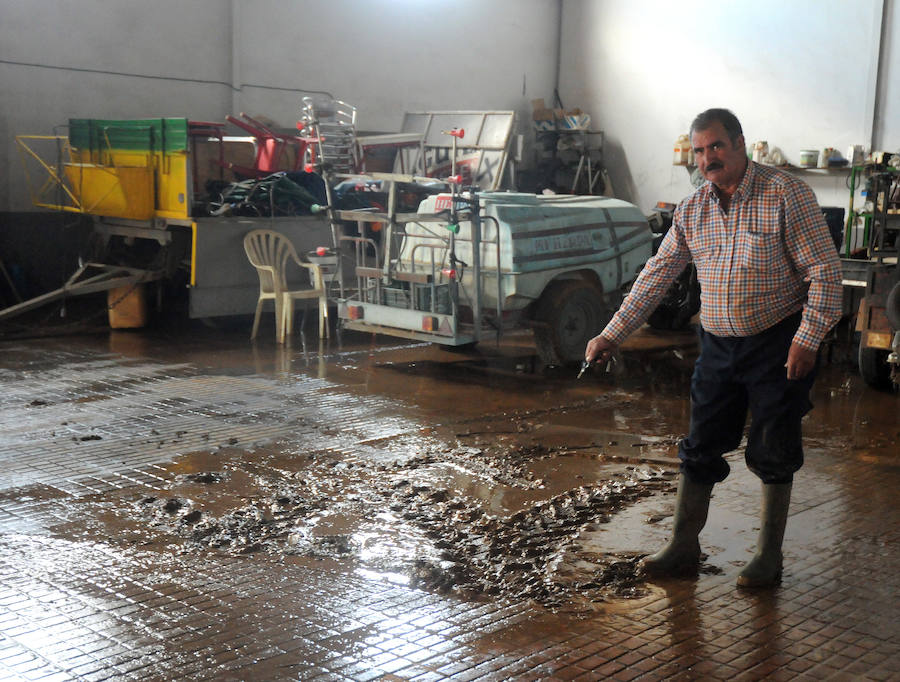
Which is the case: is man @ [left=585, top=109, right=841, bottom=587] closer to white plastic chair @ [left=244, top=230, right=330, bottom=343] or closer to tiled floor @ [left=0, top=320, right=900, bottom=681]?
tiled floor @ [left=0, top=320, right=900, bottom=681]

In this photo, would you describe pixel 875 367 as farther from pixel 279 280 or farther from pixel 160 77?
pixel 160 77

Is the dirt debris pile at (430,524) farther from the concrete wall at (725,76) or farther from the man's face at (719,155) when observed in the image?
the concrete wall at (725,76)

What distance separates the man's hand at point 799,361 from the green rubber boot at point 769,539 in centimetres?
58

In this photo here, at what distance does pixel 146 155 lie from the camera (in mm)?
11438

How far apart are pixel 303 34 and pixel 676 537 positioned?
12.3m

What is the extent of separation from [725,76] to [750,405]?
12996mm

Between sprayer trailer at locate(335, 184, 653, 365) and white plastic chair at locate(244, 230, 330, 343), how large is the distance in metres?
1.10

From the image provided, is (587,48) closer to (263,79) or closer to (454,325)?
(263,79)

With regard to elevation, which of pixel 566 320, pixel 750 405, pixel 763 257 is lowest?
pixel 566 320

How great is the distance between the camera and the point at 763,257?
13.3 feet

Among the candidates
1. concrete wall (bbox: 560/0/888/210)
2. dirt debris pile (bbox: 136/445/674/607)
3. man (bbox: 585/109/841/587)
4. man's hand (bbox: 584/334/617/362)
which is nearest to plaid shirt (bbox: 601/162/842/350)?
man (bbox: 585/109/841/587)

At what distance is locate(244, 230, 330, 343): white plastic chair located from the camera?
36.0 ft

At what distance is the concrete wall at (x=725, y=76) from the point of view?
1433cm

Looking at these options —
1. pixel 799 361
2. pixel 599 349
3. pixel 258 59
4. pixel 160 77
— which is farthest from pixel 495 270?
pixel 258 59
